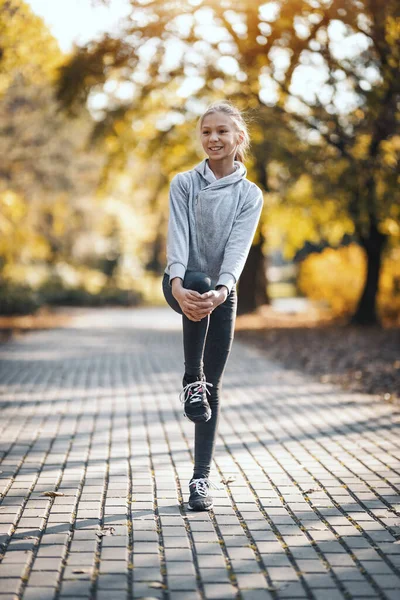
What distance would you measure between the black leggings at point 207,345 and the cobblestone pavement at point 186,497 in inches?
14.7

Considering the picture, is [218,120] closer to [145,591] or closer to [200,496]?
[200,496]

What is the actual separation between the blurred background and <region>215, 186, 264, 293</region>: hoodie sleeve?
2.96 metres

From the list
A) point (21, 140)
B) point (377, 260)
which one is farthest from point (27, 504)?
point (21, 140)

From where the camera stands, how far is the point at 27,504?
432 cm

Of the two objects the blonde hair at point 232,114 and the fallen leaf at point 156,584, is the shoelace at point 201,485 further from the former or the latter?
the blonde hair at point 232,114

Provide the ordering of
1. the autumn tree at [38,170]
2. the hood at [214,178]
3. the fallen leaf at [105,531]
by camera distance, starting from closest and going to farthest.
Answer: the fallen leaf at [105,531] → the hood at [214,178] → the autumn tree at [38,170]

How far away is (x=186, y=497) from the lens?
14.8 ft

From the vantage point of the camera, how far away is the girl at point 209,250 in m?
4.00

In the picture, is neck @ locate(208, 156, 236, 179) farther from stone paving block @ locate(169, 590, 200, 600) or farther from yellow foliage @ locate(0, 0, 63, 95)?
yellow foliage @ locate(0, 0, 63, 95)

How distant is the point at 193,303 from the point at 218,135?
0.98 meters

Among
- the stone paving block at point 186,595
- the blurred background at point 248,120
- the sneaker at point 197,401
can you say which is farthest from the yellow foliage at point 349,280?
the stone paving block at point 186,595

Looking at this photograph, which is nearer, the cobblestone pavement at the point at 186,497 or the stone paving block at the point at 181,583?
the stone paving block at the point at 181,583

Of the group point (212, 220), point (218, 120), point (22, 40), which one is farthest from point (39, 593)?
point (22, 40)

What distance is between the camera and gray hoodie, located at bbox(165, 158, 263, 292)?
160 inches
